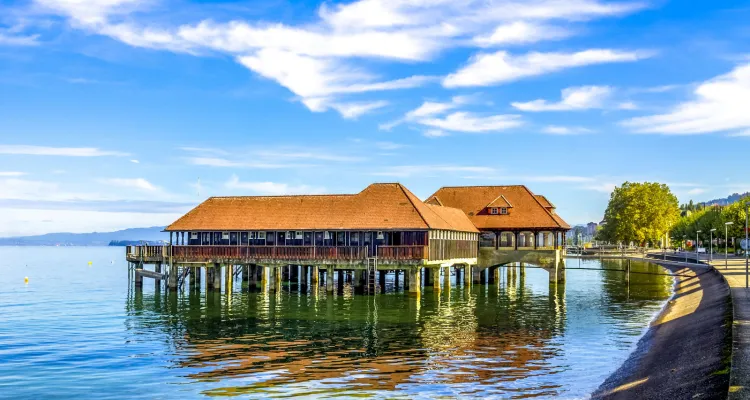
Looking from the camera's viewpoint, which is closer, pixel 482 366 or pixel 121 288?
pixel 482 366

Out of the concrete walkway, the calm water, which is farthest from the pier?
the concrete walkway

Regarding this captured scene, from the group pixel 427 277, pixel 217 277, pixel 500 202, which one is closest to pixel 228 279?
pixel 217 277

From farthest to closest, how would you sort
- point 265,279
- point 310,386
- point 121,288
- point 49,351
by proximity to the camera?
point 121,288, point 265,279, point 49,351, point 310,386

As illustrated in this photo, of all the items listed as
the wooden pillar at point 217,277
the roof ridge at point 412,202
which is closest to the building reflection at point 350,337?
the wooden pillar at point 217,277

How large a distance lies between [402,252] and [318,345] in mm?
21300

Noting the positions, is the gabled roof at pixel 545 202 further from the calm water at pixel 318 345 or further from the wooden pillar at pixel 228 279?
the wooden pillar at pixel 228 279

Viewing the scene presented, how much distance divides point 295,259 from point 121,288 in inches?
1029

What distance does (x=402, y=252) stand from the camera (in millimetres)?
53812

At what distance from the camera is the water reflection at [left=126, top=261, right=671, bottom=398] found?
25.0m

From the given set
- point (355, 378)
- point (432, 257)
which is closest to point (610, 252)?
point (432, 257)

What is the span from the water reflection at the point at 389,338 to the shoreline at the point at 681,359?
1022 mm

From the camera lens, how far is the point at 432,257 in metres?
54.0

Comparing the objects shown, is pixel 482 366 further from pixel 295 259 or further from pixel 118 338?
pixel 295 259

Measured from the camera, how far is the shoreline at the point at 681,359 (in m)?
21.3
